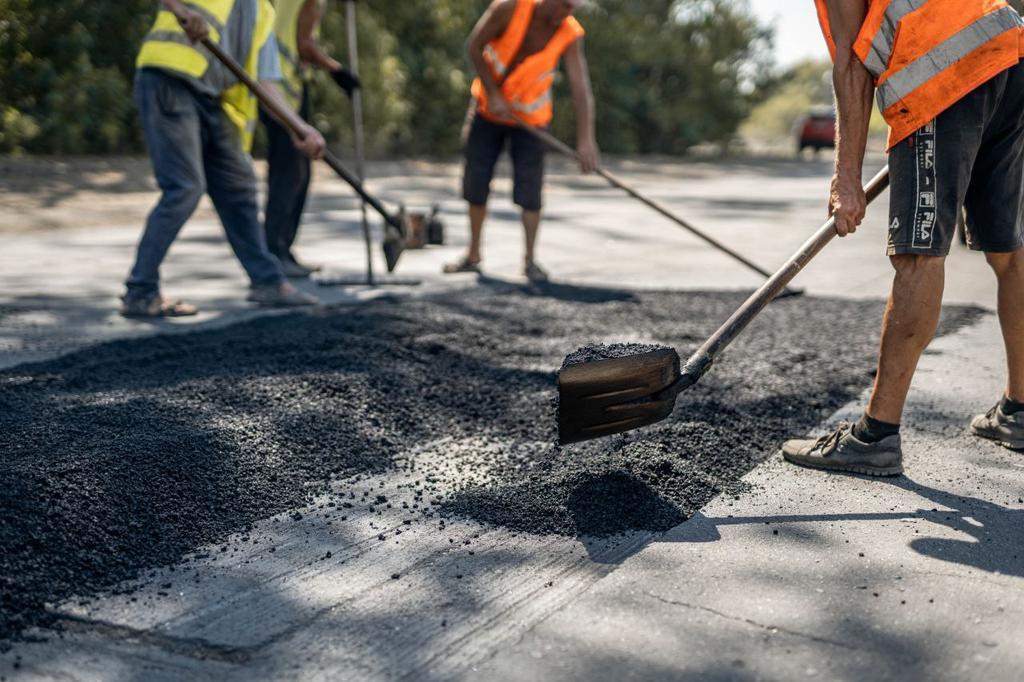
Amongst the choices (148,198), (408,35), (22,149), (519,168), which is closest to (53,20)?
(22,149)

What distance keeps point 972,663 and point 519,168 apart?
573 cm

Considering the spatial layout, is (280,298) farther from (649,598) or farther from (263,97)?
(649,598)

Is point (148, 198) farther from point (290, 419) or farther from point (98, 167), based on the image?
point (290, 419)

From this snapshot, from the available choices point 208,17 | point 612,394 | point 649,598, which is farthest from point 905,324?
point 208,17

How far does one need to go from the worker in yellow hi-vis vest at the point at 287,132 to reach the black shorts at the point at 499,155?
89 cm

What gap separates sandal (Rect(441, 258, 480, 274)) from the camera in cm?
783

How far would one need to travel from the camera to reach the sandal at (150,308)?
19.6ft

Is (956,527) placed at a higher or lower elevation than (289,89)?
lower

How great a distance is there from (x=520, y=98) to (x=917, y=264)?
4.44 meters

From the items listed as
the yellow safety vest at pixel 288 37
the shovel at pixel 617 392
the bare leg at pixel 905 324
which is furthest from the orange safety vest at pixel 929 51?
the yellow safety vest at pixel 288 37

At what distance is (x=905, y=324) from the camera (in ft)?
11.1

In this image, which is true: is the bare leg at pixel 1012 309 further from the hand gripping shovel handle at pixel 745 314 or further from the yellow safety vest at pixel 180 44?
the yellow safety vest at pixel 180 44

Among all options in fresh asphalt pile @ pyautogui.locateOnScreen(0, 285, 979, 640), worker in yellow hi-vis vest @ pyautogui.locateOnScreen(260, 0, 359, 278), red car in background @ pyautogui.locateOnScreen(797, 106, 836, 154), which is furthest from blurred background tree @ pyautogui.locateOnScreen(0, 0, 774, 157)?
fresh asphalt pile @ pyautogui.locateOnScreen(0, 285, 979, 640)

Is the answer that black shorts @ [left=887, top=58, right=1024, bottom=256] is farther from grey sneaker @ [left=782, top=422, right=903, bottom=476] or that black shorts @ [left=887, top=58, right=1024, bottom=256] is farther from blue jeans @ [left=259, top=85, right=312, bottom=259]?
blue jeans @ [left=259, top=85, right=312, bottom=259]
